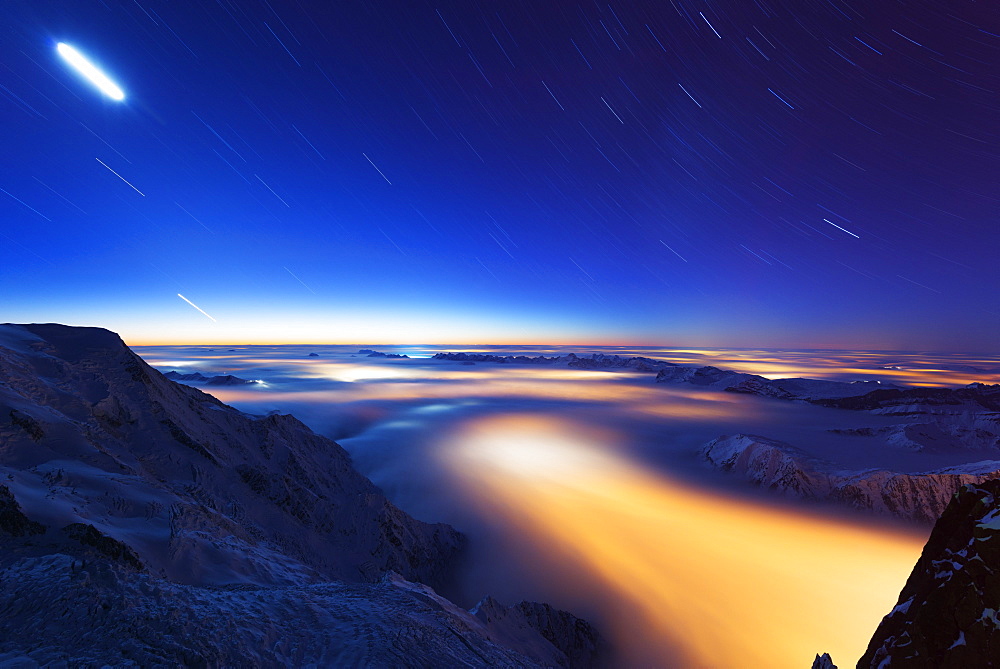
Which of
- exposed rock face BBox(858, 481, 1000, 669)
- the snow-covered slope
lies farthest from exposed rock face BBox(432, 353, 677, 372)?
the snow-covered slope

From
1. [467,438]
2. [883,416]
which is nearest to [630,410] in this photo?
[467,438]

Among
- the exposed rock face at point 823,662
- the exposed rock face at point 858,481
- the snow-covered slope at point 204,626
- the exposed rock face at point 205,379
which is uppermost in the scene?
the snow-covered slope at point 204,626

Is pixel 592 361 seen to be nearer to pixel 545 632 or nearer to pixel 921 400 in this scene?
pixel 921 400

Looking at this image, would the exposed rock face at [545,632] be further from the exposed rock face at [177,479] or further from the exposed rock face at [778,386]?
the exposed rock face at [778,386]

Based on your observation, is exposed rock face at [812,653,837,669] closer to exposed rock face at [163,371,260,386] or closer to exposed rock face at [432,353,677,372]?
exposed rock face at [163,371,260,386]

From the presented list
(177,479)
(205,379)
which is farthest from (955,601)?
(205,379)

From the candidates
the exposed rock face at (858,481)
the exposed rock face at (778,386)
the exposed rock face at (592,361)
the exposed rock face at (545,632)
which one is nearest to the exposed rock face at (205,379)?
the exposed rock face at (545,632)
